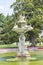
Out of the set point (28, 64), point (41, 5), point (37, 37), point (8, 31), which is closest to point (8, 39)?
point (8, 31)

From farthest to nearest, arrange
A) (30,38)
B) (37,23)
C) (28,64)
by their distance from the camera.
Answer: (30,38), (37,23), (28,64)

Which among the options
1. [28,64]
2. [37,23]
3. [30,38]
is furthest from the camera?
[30,38]

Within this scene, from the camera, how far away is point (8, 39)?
36000 millimetres

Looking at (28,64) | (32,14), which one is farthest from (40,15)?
(28,64)

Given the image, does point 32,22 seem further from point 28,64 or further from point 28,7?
point 28,64

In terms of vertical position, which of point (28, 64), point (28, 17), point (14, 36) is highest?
point (28, 17)

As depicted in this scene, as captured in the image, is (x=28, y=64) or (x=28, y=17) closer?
(x=28, y=64)

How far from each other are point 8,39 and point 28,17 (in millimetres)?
3978

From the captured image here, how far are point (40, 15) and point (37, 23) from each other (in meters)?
1.39

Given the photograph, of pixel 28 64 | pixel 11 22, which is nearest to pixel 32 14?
pixel 11 22

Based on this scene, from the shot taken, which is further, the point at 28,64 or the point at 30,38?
the point at 30,38

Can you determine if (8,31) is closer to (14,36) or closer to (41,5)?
(14,36)

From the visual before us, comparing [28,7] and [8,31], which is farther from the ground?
[28,7]

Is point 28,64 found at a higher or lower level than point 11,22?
lower
